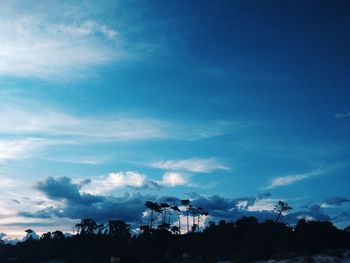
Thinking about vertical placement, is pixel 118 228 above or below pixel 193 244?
above

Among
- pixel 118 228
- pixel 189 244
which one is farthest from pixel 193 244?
pixel 118 228

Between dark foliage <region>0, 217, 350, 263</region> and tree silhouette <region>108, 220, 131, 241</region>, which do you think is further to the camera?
tree silhouette <region>108, 220, 131, 241</region>

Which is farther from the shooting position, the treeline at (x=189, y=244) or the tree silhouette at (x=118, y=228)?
the tree silhouette at (x=118, y=228)

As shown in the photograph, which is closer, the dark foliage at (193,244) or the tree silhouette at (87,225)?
the dark foliage at (193,244)

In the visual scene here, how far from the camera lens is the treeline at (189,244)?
66.0 m

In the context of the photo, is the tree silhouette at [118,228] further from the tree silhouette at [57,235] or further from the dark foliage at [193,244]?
the tree silhouette at [57,235]

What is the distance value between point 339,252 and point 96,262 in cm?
5932

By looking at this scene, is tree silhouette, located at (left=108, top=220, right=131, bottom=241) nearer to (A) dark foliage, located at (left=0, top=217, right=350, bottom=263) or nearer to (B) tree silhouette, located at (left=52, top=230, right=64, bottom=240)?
(A) dark foliage, located at (left=0, top=217, right=350, bottom=263)

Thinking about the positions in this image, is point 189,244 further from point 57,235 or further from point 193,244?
point 57,235

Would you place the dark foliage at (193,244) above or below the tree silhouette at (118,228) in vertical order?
below

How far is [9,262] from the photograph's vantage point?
4476 inches

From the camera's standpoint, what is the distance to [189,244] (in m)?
90.8

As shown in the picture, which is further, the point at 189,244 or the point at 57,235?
the point at 57,235

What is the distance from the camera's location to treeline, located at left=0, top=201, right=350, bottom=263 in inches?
2598
